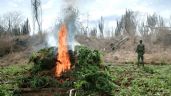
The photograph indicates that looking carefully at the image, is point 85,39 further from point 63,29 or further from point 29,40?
point 63,29

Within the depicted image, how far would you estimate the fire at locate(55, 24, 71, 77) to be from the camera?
1816 cm

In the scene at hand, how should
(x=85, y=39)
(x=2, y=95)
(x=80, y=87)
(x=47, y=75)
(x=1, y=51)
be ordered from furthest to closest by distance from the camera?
(x=85, y=39) < (x=1, y=51) < (x=47, y=75) < (x=80, y=87) < (x=2, y=95)

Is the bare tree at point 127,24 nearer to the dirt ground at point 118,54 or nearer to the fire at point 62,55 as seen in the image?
the dirt ground at point 118,54

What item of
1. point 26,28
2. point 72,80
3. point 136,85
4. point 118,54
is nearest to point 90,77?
point 72,80

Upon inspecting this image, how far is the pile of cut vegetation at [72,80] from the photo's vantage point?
16.0m

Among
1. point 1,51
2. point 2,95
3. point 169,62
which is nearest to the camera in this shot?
point 2,95

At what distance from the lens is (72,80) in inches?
670

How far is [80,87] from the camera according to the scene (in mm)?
15922

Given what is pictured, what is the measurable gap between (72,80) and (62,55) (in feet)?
7.72

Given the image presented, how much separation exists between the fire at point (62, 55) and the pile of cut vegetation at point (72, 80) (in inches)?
9.8

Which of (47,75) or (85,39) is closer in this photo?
(47,75)

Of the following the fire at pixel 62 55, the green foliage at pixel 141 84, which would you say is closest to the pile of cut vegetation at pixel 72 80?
the fire at pixel 62 55

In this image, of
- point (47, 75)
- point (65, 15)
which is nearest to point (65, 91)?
point (47, 75)

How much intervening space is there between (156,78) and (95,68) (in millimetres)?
4085
